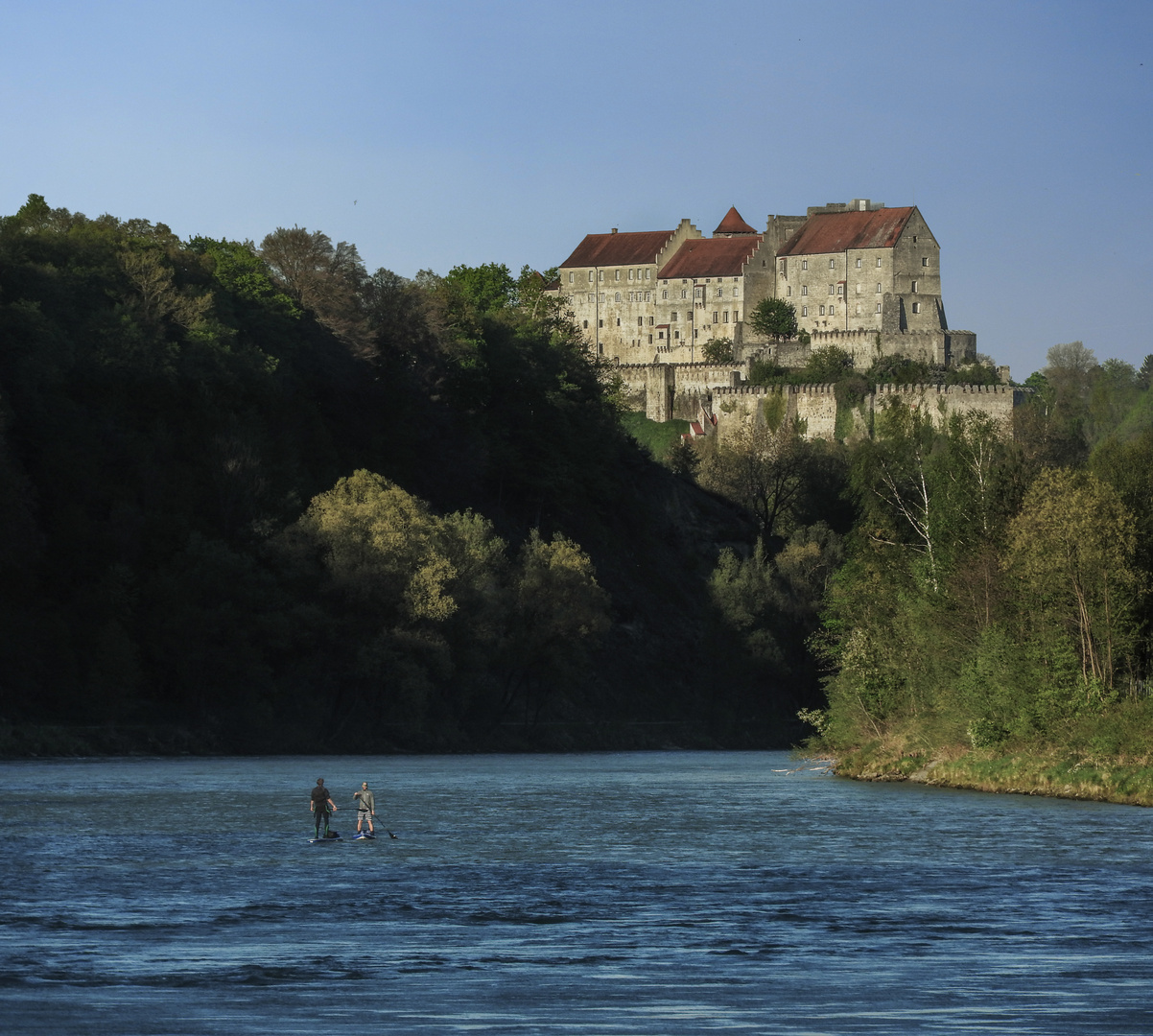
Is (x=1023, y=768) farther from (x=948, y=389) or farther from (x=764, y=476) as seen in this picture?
(x=948, y=389)

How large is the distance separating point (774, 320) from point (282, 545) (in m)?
117

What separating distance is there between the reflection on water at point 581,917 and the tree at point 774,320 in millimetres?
143307

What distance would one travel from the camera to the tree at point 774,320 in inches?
7717

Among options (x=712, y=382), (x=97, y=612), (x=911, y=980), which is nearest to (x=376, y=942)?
(x=911, y=980)

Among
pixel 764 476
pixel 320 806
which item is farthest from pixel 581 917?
pixel 764 476

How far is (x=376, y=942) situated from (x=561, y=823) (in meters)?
22.9

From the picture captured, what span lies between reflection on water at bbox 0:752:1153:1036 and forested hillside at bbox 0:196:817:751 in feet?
93.6

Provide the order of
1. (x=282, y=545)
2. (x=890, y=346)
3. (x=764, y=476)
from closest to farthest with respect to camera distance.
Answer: (x=282, y=545) < (x=764, y=476) < (x=890, y=346)

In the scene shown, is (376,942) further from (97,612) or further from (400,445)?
(400,445)

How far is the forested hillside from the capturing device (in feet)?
276

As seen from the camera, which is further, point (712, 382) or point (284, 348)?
point (712, 382)

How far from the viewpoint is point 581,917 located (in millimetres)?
28797

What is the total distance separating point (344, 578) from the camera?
8650 cm

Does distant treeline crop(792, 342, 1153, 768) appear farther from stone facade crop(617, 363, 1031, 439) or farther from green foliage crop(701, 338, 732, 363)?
green foliage crop(701, 338, 732, 363)
